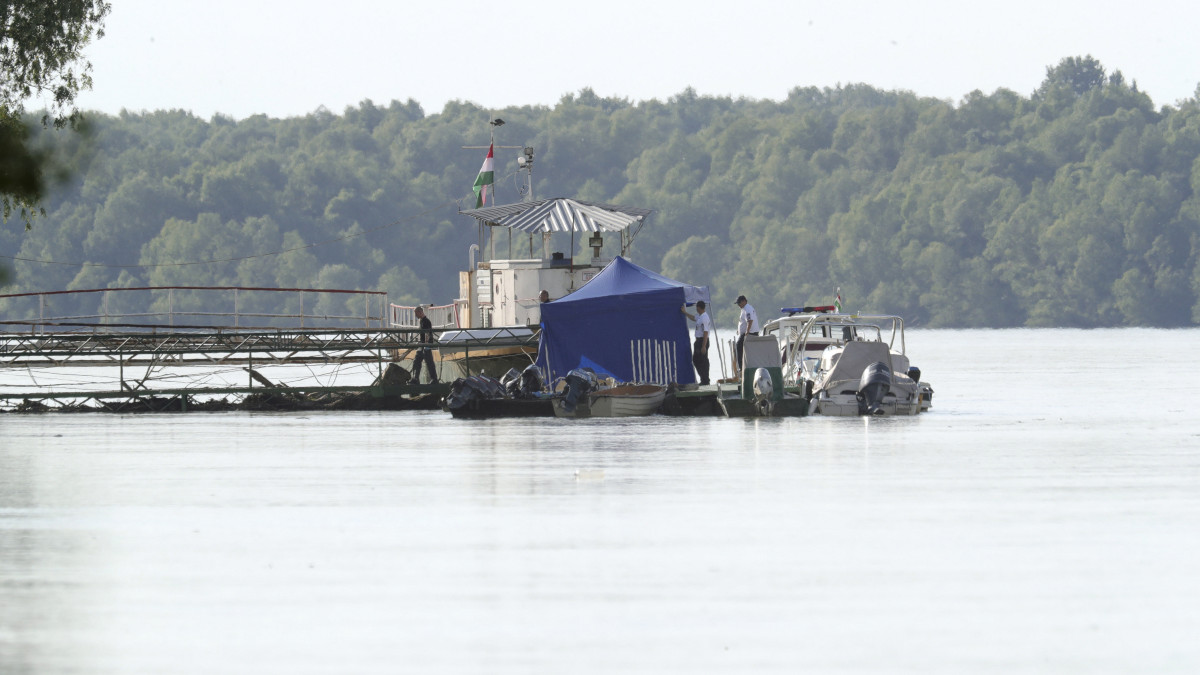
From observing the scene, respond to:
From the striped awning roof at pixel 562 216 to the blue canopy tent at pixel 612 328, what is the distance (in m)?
4.73

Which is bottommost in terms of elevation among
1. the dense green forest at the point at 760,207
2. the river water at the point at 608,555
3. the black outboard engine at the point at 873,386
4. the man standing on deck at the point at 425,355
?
the river water at the point at 608,555

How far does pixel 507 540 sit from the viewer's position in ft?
51.9

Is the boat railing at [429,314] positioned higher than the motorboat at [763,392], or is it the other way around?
the boat railing at [429,314]

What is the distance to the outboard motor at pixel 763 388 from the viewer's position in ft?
106

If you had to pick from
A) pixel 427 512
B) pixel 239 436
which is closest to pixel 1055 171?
pixel 239 436

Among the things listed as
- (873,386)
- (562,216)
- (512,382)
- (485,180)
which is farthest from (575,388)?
(485,180)

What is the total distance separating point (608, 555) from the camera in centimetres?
1488

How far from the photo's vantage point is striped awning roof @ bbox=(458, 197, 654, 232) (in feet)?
133

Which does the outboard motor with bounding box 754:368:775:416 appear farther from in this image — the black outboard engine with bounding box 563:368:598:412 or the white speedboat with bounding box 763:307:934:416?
the black outboard engine with bounding box 563:368:598:412

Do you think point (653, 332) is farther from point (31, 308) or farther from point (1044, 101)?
point (1044, 101)

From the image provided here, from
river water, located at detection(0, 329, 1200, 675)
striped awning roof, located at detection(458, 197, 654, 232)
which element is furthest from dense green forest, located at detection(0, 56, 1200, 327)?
river water, located at detection(0, 329, 1200, 675)

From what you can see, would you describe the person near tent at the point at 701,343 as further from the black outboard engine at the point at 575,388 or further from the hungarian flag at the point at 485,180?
the hungarian flag at the point at 485,180

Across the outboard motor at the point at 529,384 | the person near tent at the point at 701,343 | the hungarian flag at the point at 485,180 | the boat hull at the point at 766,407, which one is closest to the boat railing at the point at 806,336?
the person near tent at the point at 701,343

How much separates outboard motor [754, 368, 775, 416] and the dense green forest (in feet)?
310
